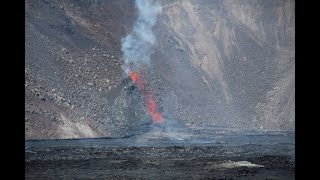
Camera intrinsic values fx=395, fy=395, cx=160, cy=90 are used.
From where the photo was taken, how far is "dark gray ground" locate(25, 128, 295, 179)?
15.9 metres

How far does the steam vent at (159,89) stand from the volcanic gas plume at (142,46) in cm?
15

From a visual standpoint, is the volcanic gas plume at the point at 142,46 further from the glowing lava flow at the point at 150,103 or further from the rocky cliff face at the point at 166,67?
the rocky cliff face at the point at 166,67

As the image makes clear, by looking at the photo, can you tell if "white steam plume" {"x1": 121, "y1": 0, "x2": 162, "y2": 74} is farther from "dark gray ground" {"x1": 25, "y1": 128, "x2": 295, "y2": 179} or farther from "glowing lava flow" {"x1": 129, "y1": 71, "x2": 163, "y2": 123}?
"dark gray ground" {"x1": 25, "y1": 128, "x2": 295, "y2": 179}

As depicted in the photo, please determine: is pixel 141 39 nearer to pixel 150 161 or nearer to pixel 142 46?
pixel 142 46

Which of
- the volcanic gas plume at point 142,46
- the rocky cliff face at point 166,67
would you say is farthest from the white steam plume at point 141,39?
the rocky cliff face at point 166,67

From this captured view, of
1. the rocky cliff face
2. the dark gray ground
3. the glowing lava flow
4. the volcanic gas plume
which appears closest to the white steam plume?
the volcanic gas plume

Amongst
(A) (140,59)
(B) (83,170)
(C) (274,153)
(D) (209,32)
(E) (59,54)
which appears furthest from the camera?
(D) (209,32)

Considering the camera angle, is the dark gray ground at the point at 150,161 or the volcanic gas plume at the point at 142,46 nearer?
the dark gray ground at the point at 150,161

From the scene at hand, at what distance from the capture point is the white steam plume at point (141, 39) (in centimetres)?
4472

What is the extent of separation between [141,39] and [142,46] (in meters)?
1.26

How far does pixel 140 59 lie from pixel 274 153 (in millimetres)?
25625

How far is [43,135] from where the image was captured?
97.0 ft
